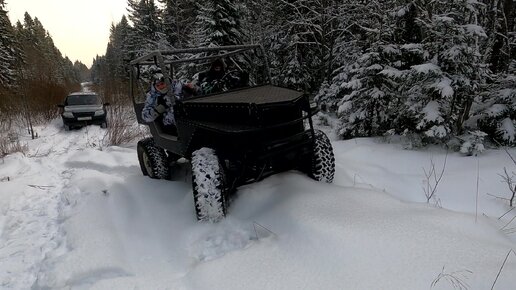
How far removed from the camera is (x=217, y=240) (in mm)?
2801

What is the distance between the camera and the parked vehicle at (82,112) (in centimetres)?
1227

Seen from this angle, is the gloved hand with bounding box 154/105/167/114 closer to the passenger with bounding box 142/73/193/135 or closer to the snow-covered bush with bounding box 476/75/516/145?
the passenger with bounding box 142/73/193/135

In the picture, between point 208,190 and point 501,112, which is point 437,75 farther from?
point 208,190

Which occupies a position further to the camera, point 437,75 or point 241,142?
point 437,75

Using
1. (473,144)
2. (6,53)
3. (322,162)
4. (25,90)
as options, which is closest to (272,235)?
(322,162)

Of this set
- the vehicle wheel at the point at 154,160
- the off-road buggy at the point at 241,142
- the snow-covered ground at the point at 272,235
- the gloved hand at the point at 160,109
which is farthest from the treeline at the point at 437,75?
the off-road buggy at the point at 241,142

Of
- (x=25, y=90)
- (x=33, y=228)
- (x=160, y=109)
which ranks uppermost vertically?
(x=25, y=90)

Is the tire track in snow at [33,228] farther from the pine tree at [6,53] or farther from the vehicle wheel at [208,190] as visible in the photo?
the pine tree at [6,53]

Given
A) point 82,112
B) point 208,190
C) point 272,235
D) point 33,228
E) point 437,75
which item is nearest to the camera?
point 272,235

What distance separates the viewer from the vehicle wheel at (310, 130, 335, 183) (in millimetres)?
3641

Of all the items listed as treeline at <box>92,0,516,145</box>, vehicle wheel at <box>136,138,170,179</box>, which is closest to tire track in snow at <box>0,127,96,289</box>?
vehicle wheel at <box>136,138,170,179</box>

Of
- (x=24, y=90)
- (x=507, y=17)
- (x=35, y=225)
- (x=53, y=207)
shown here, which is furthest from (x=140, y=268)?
(x=24, y=90)

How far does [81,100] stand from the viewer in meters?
13.2

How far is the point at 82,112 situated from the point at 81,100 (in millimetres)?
1274
